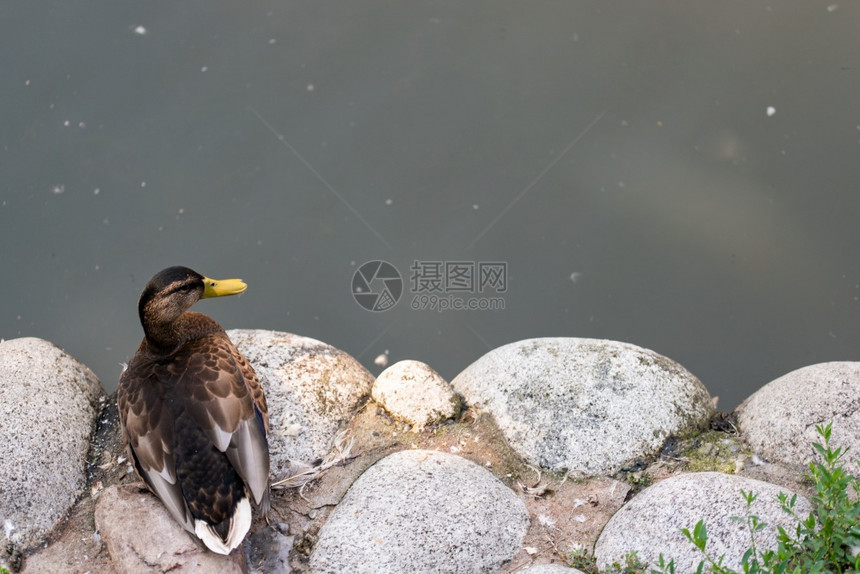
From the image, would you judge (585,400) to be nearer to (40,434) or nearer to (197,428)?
(197,428)

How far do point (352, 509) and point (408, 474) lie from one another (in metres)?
0.31

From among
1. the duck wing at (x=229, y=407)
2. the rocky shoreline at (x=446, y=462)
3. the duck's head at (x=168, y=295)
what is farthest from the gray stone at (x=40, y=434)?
the duck wing at (x=229, y=407)

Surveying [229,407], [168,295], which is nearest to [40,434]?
[168,295]

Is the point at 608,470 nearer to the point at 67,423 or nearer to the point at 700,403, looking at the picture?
the point at 700,403

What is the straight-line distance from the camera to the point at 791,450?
3953mm

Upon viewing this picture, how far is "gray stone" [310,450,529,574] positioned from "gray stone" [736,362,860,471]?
1.28m

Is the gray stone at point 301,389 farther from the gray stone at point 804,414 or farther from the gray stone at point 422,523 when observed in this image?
the gray stone at point 804,414

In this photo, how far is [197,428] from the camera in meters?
3.72

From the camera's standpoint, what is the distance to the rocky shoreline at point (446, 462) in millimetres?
3609

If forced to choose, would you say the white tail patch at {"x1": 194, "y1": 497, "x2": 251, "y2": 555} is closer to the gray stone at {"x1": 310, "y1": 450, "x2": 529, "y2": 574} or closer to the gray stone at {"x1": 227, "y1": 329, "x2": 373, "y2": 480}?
the gray stone at {"x1": 310, "y1": 450, "x2": 529, "y2": 574}

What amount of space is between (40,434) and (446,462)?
6.65 ft

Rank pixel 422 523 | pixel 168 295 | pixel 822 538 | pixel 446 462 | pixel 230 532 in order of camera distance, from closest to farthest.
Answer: pixel 822 538 < pixel 230 532 < pixel 422 523 < pixel 446 462 < pixel 168 295

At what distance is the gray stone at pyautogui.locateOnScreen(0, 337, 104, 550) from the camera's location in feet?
12.7

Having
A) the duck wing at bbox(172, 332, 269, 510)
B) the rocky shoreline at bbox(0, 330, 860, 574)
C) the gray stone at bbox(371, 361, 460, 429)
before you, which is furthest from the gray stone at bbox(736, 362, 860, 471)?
the duck wing at bbox(172, 332, 269, 510)
